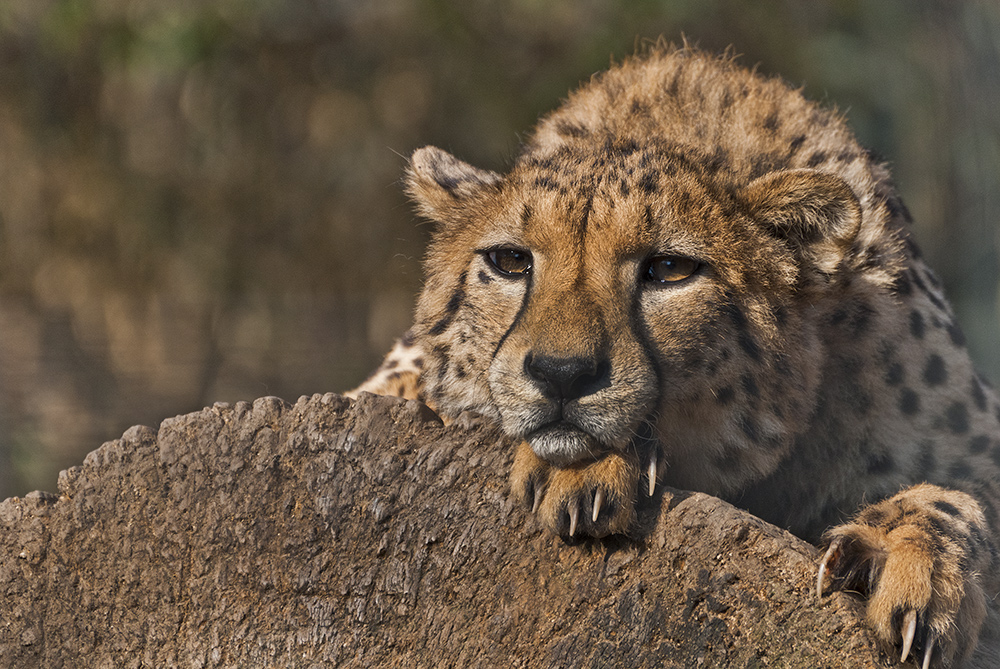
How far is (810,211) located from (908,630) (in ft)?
3.16

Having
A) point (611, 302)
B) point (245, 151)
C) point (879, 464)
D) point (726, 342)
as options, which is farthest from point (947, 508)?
point (245, 151)

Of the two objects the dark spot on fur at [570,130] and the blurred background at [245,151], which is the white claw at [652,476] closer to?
the dark spot on fur at [570,130]

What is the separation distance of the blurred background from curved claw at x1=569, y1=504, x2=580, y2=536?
15.0ft

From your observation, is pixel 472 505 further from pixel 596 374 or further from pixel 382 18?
pixel 382 18

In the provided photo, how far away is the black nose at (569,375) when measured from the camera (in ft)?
6.32

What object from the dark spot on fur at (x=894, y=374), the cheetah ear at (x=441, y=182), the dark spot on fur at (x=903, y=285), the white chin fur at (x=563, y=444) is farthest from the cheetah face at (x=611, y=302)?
the dark spot on fur at (x=903, y=285)

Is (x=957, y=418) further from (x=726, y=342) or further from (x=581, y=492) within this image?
(x=581, y=492)

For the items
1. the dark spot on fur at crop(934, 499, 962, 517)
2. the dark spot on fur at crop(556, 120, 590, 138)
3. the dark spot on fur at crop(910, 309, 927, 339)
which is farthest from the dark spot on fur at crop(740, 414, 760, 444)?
Result: the dark spot on fur at crop(556, 120, 590, 138)

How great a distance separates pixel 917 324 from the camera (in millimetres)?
2666

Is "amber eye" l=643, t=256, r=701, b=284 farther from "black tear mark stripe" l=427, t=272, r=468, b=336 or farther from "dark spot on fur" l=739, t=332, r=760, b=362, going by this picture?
Result: "black tear mark stripe" l=427, t=272, r=468, b=336

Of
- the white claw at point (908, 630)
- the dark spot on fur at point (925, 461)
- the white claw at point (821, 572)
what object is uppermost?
the dark spot on fur at point (925, 461)

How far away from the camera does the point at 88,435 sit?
6.25 meters

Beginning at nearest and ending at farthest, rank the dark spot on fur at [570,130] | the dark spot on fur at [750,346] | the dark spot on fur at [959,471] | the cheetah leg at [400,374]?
the dark spot on fur at [750,346] < the dark spot on fur at [959,471] < the dark spot on fur at [570,130] < the cheetah leg at [400,374]

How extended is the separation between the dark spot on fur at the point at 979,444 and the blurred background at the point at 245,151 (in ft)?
13.1
